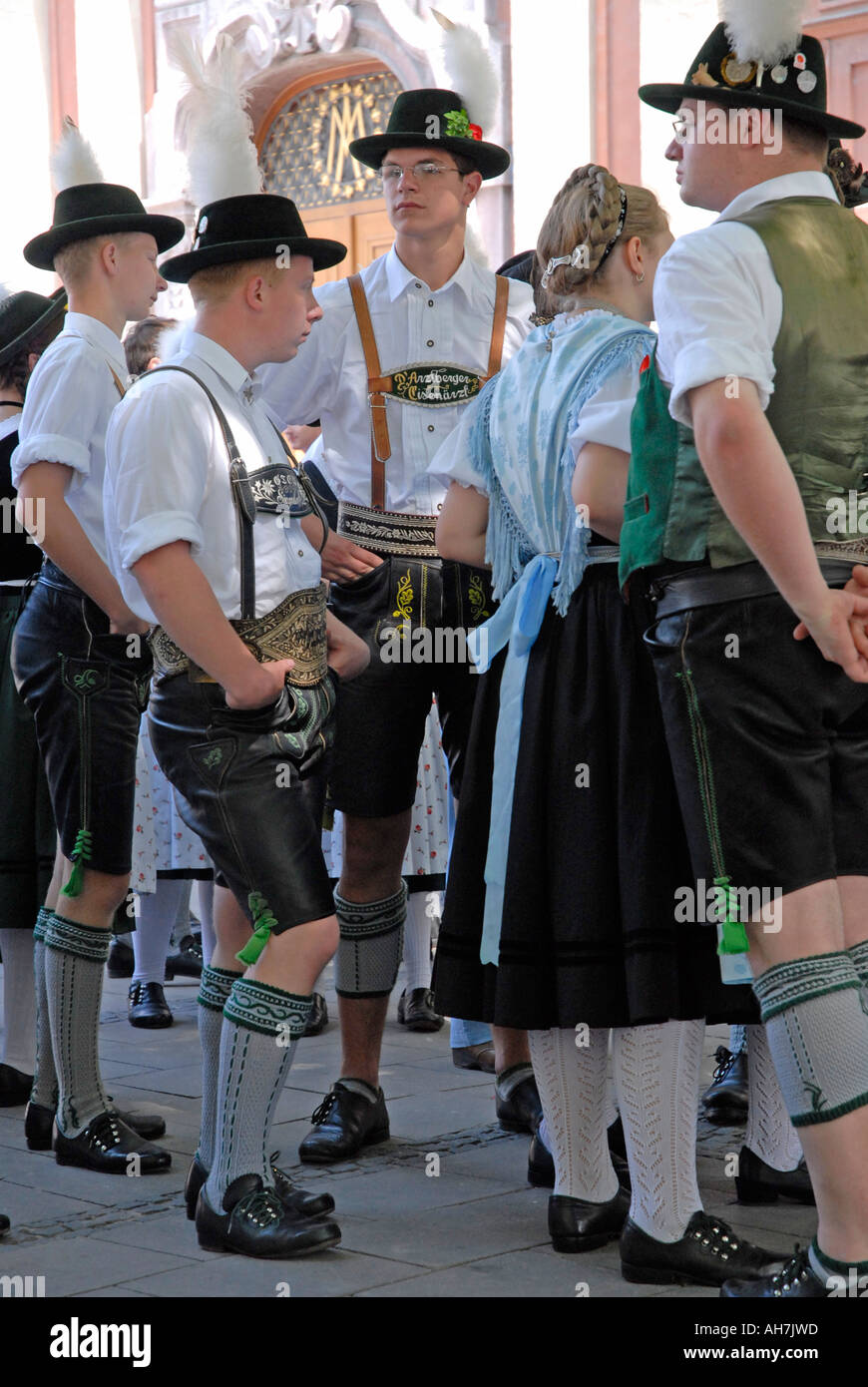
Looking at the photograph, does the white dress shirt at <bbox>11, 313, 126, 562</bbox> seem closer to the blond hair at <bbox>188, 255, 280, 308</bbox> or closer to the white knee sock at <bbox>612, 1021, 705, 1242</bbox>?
the blond hair at <bbox>188, 255, 280, 308</bbox>

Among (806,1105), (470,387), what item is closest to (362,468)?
(470,387)

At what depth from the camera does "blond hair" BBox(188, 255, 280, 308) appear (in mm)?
2963

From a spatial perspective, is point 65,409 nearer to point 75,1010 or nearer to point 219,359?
point 219,359

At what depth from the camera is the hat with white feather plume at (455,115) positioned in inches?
151

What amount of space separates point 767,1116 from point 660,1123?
0.49 meters

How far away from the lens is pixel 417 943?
16.6 feet

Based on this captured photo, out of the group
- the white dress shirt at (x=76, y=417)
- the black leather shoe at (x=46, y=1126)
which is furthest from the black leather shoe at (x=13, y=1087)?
the white dress shirt at (x=76, y=417)

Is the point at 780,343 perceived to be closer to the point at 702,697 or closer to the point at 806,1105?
the point at 702,697

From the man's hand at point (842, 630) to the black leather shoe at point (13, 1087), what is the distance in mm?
2629

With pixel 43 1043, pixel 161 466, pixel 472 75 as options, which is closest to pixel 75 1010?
pixel 43 1043

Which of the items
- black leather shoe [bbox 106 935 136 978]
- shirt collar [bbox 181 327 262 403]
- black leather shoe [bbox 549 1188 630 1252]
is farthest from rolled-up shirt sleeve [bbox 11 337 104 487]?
black leather shoe [bbox 106 935 136 978]

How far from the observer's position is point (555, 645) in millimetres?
2883

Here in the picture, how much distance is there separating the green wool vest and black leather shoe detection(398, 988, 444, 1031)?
2773 millimetres
